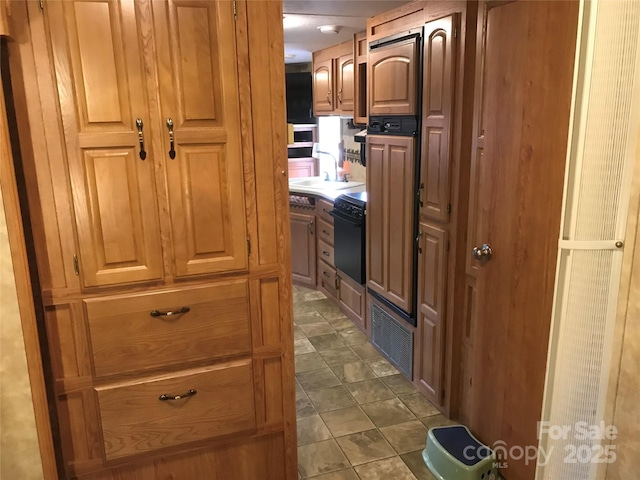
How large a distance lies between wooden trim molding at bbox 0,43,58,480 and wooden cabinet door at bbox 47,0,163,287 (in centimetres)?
16

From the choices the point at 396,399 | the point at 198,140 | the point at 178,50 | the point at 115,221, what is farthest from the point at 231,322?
the point at 396,399

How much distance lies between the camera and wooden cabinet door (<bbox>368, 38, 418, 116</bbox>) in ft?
8.87

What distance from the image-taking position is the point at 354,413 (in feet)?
9.12

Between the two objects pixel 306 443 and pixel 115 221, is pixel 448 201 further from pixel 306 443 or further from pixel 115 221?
pixel 115 221

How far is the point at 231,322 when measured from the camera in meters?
1.79

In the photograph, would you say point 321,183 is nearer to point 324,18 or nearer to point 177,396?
point 324,18

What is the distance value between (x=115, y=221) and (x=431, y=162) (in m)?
1.64

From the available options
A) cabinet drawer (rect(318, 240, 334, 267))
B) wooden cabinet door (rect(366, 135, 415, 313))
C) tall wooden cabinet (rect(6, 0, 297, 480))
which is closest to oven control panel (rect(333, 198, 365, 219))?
wooden cabinet door (rect(366, 135, 415, 313))

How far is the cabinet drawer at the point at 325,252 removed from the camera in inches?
168

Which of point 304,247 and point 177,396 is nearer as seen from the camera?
point 177,396

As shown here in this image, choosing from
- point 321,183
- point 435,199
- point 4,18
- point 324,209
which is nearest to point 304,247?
point 324,209

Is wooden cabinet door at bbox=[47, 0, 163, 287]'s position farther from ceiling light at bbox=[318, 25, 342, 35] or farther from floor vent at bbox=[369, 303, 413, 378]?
ceiling light at bbox=[318, 25, 342, 35]

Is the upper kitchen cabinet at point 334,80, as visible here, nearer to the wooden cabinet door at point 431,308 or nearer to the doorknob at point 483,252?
the wooden cabinet door at point 431,308

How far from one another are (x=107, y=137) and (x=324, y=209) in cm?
277
